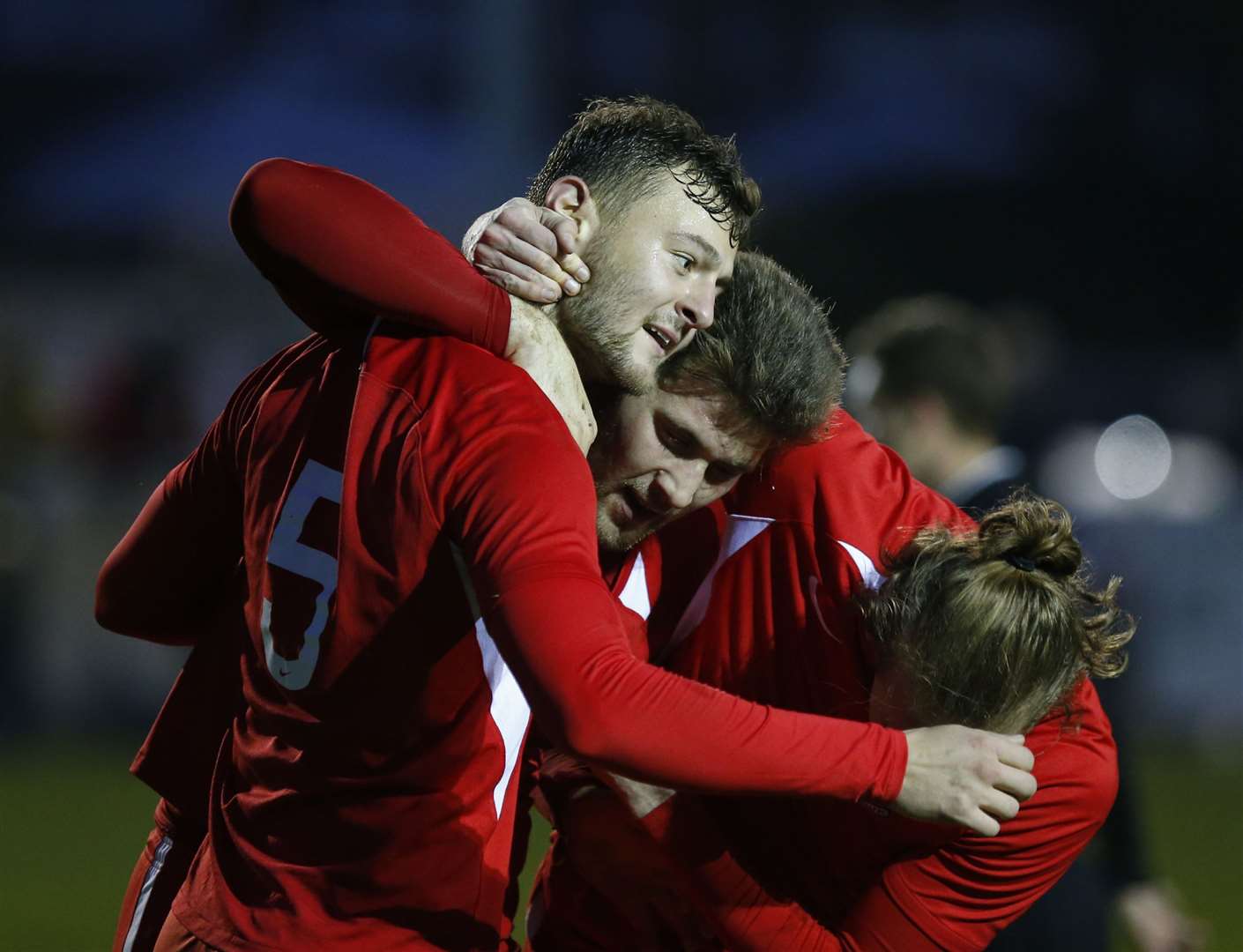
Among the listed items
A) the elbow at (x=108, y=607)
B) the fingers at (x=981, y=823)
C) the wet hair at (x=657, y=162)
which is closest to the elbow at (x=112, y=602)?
the elbow at (x=108, y=607)

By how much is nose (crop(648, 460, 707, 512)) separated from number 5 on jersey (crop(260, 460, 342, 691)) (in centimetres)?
68

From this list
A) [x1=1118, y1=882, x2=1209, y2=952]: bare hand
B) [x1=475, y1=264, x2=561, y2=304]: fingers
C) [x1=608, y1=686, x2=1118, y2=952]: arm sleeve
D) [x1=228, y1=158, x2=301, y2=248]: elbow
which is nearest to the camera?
[x1=228, y1=158, x2=301, y2=248]: elbow

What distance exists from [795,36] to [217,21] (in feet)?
18.3

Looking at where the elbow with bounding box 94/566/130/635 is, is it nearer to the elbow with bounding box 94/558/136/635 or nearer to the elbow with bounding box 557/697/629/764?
the elbow with bounding box 94/558/136/635

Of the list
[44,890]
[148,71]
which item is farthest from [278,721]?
[148,71]

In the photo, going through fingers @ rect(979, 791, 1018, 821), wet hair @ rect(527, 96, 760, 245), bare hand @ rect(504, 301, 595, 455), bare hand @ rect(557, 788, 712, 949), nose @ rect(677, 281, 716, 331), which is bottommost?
bare hand @ rect(557, 788, 712, 949)

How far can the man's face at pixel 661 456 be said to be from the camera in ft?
8.61

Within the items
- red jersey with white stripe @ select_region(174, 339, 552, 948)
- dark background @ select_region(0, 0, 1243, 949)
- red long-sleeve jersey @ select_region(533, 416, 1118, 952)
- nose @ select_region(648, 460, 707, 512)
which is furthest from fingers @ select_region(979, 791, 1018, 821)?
dark background @ select_region(0, 0, 1243, 949)

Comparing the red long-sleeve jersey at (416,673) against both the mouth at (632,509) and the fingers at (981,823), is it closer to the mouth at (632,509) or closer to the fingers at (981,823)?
the fingers at (981,823)

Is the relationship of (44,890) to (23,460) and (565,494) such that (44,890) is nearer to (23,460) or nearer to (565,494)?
(23,460)

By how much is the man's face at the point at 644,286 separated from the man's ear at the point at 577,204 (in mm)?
21

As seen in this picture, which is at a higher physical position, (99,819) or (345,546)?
(345,546)

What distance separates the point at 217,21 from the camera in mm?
14625

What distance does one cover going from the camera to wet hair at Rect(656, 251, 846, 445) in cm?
258
